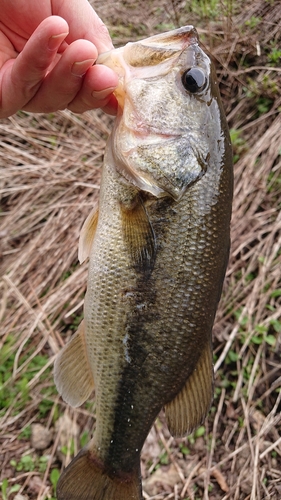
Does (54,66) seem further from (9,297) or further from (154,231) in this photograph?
(9,297)

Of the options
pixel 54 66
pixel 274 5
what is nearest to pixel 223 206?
pixel 54 66

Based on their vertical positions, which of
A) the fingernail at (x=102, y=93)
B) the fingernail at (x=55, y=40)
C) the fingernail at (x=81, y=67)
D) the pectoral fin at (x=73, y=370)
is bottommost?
the pectoral fin at (x=73, y=370)

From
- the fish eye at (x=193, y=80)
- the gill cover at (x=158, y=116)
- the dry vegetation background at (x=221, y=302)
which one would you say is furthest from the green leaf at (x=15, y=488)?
the fish eye at (x=193, y=80)

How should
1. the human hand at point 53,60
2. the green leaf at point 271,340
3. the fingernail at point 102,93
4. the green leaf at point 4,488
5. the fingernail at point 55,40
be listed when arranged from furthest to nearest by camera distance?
the green leaf at point 271,340
the green leaf at point 4,488
the fingernail at point 102,93
the human hand at point 53,60
the fingernail at point 55,40

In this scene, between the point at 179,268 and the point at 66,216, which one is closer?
the point at 179,268

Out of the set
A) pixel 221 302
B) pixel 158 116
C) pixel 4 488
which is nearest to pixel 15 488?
pixel 4 488

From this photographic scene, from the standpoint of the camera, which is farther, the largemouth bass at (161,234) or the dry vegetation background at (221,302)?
the dry vegetation background at (221,302)

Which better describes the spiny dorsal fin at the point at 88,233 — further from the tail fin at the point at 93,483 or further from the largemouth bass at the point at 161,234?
the tail fin at the point at 93,483
